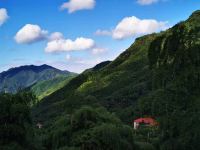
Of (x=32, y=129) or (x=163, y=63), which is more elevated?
(x=163, y=63)

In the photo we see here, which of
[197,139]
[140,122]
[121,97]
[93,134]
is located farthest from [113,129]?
[121,97]

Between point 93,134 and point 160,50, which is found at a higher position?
point 160,50

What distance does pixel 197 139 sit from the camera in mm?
21562

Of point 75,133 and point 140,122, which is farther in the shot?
point 140,122

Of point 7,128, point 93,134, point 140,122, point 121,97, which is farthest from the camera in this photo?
point 121,97

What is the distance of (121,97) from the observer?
7697 inches

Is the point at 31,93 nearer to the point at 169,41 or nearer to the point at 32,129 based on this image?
the point at 32,129

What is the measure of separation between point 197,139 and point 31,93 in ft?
37.7

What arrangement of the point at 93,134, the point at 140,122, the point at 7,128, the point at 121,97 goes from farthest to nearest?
the point at 121,97 < the point at 140,122 < the point at 93,134 < the point at 7,128

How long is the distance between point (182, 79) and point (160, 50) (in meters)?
1.89

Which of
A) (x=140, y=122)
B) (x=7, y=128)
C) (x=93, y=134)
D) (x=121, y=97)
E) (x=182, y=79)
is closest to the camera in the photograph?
(x=182, y=79)

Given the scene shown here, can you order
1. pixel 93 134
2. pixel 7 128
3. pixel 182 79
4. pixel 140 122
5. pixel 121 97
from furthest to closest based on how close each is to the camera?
pixel 121 97 → pixel 140 122 → pixel 93 134 → pixel 7 128 → pixel 182 79

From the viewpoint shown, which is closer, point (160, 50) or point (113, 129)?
point (160, 50)

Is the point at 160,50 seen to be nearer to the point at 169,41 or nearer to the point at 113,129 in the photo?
the point at 169,41
